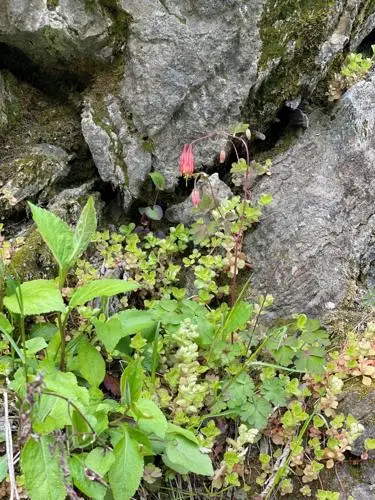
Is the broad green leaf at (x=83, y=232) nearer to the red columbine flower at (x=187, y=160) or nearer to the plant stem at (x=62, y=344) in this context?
the plant stem at (x=62, y=344)

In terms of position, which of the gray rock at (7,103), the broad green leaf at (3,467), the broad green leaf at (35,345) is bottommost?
→ the broad green leaf at (3,467)

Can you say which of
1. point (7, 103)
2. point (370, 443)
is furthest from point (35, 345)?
point (7, 103)

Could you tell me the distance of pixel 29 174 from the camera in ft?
9.81

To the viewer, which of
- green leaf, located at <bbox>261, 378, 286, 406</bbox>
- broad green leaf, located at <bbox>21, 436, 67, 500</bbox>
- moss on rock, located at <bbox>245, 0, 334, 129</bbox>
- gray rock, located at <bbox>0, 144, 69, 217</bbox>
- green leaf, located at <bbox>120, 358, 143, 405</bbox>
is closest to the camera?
broad green leaf, located at <bbox>21, 436, 67, 500</bbox>

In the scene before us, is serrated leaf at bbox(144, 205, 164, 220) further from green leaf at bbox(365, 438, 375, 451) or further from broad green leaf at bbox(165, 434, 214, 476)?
green leaf at bbox(365, 438, 375, 451)

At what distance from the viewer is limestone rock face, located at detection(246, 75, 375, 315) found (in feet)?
9.82

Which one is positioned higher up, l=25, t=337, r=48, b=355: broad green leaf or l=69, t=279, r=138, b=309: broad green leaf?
l=69, t=279, r=138, b=309: broad green leaf

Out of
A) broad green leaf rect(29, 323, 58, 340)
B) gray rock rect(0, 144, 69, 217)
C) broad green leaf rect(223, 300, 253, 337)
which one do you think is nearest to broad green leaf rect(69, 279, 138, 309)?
broad green leaf rect(29, 323, 58, 340)

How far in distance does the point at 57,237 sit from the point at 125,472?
95 cm

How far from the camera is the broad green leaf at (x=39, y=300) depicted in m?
2.08

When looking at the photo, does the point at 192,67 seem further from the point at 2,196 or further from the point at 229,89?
the point at 2,196

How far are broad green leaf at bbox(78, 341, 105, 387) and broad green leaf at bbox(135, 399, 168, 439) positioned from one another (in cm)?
32

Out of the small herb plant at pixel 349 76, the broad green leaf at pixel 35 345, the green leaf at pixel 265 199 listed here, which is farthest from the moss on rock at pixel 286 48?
the broad green leaf at pixel 35 345

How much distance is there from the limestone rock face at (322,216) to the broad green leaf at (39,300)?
1260 mm
